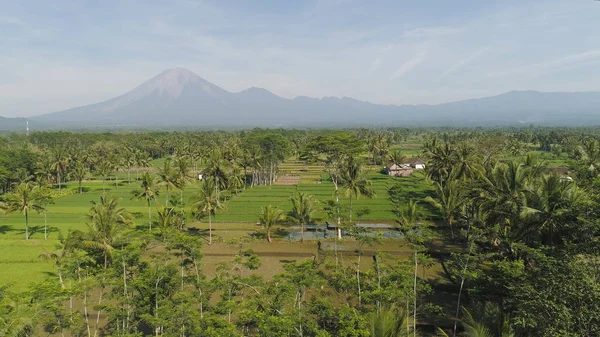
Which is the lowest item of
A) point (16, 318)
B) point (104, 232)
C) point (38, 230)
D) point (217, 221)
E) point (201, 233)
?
→ point (201, 233)

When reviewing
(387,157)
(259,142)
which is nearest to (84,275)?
(259,142)

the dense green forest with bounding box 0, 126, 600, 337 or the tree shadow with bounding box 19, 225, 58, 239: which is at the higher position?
the dense green forest with bounding box 0, 126, 600, 337

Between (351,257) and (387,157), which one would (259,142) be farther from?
(351,257)

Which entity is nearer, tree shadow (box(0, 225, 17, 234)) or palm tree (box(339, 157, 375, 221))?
palm tree (box(339, 157, 375, 221))

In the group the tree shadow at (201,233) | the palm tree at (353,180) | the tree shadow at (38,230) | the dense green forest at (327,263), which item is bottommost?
the tree shadow at (201,233)

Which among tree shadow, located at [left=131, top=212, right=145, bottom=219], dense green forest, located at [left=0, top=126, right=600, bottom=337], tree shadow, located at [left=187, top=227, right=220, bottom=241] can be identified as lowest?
tree shadow, located at [left=187, top=227, right=220, bottom=241]

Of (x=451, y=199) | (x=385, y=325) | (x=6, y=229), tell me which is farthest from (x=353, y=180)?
(x=6, y=229)

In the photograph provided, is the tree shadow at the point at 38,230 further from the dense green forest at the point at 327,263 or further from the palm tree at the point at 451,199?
the palm tree at the point at 451,199

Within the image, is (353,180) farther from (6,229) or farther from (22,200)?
(6,229)

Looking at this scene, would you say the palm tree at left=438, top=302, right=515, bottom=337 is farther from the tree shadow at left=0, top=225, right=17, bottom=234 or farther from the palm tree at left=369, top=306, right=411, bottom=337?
the tree shadow at left=0, top=225, right=17, bottom=234

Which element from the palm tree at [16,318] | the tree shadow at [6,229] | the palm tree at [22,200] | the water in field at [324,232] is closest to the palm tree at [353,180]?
the water in field at [324,232]

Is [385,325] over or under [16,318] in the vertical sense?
under

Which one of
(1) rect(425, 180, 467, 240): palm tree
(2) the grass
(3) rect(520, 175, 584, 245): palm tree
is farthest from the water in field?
(3) rect(520, 175, 584, 245): palm tree
